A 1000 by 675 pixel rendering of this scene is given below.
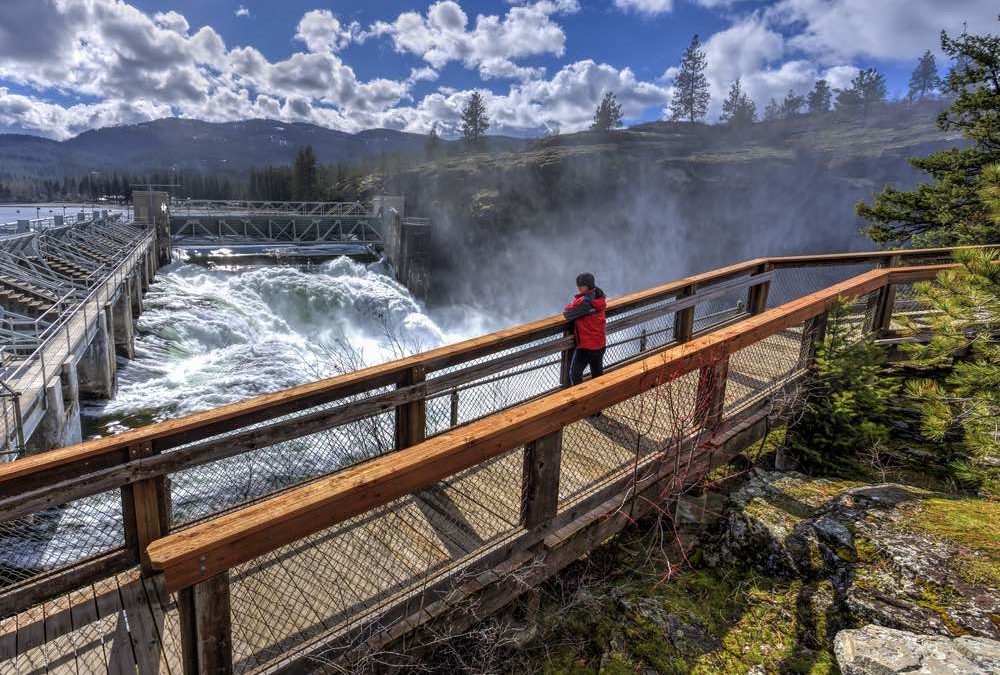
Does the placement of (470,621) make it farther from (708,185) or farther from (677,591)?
(708,185)

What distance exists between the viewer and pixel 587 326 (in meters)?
5.18

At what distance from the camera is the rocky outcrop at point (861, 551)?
97.9 inches

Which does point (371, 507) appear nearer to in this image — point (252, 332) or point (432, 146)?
point (252, 332)

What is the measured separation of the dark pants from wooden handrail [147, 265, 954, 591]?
5.57ft

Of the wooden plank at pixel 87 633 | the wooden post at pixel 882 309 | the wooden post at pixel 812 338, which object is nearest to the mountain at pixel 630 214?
the wooden post at pixel 882 309

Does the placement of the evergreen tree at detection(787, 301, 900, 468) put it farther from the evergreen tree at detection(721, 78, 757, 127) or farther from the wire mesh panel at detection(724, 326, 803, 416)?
the evergreen tree at detection(721, 78, 757, 127)

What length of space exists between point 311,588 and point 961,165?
1432cm

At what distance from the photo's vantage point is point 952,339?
403 cm

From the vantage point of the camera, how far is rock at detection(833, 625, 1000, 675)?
A: 6.59 feet

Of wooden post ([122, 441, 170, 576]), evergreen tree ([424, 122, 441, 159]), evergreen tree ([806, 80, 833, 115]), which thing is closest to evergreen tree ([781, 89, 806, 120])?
evergreen tree ([806, 80, 833, 115])

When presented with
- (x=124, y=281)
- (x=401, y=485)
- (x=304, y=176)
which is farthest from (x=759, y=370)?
(x=304, y=176)

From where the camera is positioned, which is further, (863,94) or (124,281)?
(863,94)

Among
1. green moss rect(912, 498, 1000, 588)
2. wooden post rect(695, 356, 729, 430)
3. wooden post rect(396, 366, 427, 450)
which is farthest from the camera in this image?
wooden post rect(396, 366, 427, 450)

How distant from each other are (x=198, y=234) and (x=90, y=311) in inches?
1172
